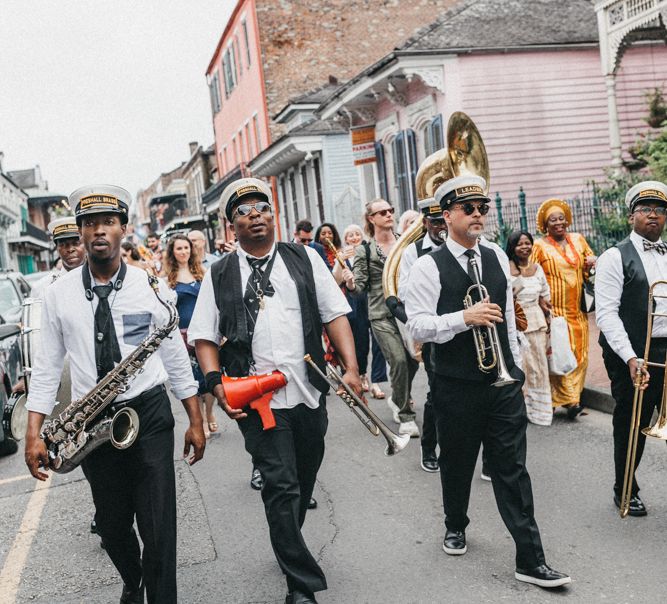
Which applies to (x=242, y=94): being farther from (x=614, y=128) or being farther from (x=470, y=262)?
(x=470, y=262)

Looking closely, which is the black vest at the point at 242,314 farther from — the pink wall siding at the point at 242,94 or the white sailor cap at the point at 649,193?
the pink wall siding at the point at 242,94

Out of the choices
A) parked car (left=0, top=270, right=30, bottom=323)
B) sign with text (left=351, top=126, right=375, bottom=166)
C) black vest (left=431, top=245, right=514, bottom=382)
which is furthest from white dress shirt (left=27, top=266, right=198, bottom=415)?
sign with text (left=351, top=126, right=375, bottom=166)

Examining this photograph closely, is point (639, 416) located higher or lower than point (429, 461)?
higher

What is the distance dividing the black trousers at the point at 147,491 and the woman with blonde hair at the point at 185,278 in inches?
156

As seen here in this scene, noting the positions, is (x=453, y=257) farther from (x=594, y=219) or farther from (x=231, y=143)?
(x=231, y=143)

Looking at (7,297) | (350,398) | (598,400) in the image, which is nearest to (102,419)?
(350,398)

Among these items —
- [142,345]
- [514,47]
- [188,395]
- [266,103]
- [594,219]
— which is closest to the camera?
[142,345]

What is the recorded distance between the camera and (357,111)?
68.1 feet

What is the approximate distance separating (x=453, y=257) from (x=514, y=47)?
13.7 meters

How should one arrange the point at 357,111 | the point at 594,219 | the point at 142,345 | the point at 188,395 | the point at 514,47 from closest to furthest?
1. the point at 142,345
2. the point at 188,395
3. the point at 594,219
4. the point at 514,47
5. the point at 357,111

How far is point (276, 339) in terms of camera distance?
4.01 meters

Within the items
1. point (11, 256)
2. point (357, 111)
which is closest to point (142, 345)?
point (357, 111)

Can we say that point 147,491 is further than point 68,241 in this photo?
No

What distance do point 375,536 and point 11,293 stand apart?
27.6ft
